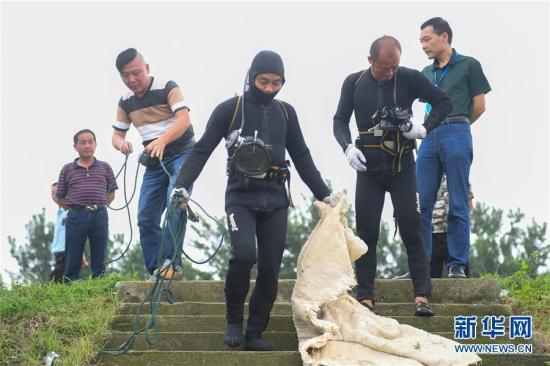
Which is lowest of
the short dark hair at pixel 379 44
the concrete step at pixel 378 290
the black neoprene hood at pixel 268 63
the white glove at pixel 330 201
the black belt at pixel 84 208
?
the concrete step at pixel 378 290

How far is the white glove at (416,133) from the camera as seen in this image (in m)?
8.59

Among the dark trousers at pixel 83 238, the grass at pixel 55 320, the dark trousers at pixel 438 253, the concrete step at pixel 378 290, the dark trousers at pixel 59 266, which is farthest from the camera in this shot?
the dark trousers at pixel 59 266

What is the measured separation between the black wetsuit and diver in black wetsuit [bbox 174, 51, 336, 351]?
Result: 84cm

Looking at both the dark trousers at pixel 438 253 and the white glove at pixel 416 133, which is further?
the dark trousers at pixel 438 253

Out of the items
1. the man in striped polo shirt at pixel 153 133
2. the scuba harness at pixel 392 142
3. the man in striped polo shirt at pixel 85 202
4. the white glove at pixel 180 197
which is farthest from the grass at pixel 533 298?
the man in striped polo shirt at pixel 85 202

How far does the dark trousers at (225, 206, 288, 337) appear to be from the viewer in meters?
7.85

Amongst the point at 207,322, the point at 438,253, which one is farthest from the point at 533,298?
the point at 207,322

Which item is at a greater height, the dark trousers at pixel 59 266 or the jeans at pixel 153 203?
the jeans at pixel 153 203

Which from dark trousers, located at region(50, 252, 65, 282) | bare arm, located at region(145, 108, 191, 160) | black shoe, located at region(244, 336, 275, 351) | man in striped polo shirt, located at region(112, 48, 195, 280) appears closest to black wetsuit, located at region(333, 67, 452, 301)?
black shoe, located at region(244, 336, 275, 351)

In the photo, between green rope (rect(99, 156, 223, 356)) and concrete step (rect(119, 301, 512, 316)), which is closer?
green rope (rect(99, 156, 223, 356))

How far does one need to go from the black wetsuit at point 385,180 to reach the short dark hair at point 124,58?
2.15 metres

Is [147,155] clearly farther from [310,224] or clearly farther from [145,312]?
[310,224]

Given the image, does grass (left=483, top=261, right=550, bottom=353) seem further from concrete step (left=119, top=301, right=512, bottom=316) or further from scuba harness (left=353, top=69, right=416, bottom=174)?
scuba harness (left=353, top=69, right=416, bottom=174)

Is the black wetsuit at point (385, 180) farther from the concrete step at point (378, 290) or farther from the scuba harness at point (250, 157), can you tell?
the scuba harness at point (250, 157)
